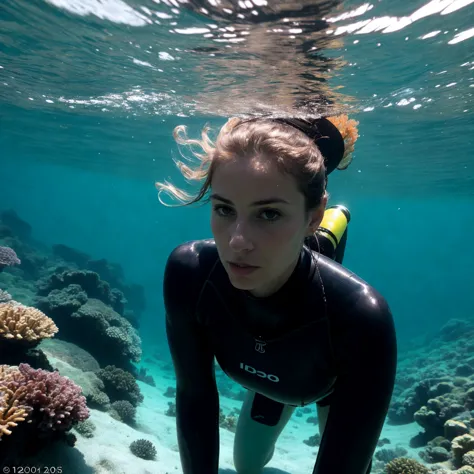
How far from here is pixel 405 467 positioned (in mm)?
6703

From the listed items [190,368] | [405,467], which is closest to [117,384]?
[405,467]

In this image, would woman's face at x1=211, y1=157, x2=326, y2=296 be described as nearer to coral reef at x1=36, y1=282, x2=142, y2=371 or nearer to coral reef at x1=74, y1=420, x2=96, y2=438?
coral reef at x1=74, y1=420, x2=96, y2=438

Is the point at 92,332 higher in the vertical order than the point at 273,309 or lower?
lower

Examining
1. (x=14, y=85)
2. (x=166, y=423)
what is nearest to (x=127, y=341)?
(x=166, y=423)

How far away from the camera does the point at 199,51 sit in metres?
9.89

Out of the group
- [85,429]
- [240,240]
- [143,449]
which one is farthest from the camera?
[143,449]

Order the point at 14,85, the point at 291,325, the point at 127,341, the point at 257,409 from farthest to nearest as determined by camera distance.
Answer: the point at 14,85 < the point at 127,341 < the point at 257,409 < the point at 291,325

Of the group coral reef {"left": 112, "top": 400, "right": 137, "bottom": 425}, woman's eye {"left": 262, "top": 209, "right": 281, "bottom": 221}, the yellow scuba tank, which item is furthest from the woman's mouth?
coral reef {"left": 112, "top": 400, "right": 137, "bottom": 425}

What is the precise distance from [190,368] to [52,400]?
2.28 metres

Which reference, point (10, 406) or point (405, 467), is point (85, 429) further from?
point (405, 467)

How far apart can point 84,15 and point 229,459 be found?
1125cm

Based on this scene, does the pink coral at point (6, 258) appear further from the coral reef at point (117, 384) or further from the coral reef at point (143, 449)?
the coral reef at point (143, 449)

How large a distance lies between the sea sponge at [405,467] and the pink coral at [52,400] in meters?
5.78

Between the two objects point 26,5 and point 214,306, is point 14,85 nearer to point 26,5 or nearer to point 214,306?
point 26,5
